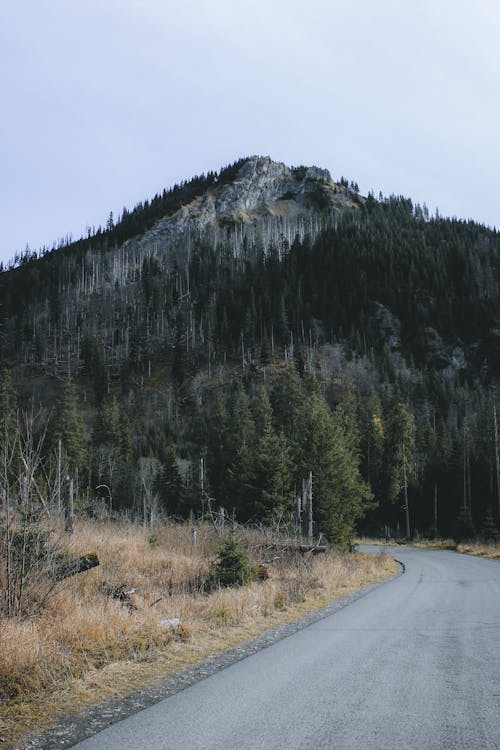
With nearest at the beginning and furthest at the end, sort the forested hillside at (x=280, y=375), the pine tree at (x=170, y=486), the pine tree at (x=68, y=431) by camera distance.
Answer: the forested hillside at (x=280, y=375) → the pine tree at (x=170, y=486) → the pine tree at (x=68, y=431)

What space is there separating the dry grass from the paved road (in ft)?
3.34

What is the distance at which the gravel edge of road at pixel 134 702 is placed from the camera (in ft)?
14.9

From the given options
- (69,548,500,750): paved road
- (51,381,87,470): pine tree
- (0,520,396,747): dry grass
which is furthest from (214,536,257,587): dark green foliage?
(51,381,87,470): pine tree

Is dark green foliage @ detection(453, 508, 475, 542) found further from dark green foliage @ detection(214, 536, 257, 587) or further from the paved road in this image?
the paved road

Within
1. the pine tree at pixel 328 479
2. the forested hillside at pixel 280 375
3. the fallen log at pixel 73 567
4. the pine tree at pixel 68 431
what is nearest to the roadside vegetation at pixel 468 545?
the forested hillside at pixel 280 375

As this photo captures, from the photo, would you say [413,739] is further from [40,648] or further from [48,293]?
[48,293]

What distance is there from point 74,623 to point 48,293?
597ft

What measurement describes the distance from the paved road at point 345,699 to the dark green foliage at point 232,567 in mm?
4300

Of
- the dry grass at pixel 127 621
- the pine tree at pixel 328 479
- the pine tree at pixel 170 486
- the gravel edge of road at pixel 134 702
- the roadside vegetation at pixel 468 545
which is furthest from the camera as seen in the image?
the pine tree at pixel 170 486

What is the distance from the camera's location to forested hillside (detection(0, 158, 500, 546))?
1906 inches

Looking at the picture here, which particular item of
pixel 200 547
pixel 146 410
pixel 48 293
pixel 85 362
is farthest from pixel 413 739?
pixel 48 293

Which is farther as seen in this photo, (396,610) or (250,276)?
(250,276)

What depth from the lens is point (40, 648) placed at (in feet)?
20.9

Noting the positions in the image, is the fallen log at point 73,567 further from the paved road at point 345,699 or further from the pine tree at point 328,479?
the pine tree at point 328,479
